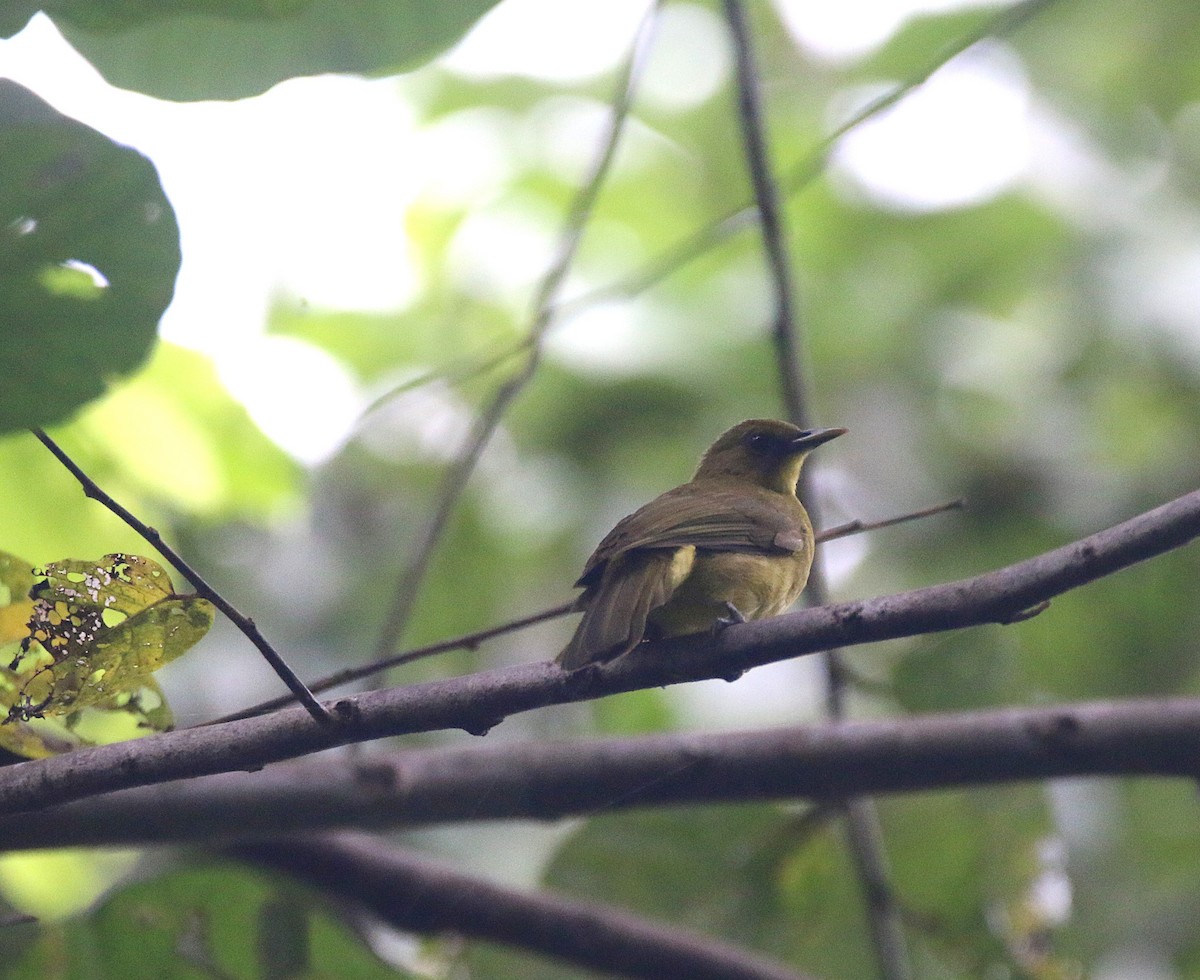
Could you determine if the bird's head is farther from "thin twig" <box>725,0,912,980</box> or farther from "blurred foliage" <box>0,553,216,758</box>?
"blurred foliage" <box>0,553,216,758</box>

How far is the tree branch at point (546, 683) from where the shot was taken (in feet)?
5.76

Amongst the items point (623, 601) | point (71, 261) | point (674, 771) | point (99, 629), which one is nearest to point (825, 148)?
point (623, 601)

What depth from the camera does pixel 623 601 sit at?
2518mm

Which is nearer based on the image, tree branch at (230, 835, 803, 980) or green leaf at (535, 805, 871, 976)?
tree branch at (230, 835, 803, 980)

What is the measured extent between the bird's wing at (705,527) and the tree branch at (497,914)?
3.60 ft

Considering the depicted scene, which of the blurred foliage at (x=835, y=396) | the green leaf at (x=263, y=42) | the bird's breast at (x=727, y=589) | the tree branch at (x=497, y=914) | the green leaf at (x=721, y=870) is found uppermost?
the blurred foliage at (x=835, y=396)

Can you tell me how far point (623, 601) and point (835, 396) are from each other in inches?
135

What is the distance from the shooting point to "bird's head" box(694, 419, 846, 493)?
3.73 m

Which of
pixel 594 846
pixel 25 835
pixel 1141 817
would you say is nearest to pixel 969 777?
pixel 594 846

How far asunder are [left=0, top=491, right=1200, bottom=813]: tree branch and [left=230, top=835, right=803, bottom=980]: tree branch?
1583mm

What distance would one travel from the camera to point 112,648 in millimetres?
1983

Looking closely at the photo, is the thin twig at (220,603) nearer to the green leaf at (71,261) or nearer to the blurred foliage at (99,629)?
the blurred foliage at (99,629)

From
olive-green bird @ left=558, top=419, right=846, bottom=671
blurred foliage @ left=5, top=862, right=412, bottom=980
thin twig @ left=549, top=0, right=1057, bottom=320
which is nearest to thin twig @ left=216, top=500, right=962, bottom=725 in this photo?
olive-green bird @ left=558, top=419, right=846, bottom=671

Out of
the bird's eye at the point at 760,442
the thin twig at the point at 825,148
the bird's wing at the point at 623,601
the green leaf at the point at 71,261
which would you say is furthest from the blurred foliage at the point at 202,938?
the bird's eye at the point at 760,442
